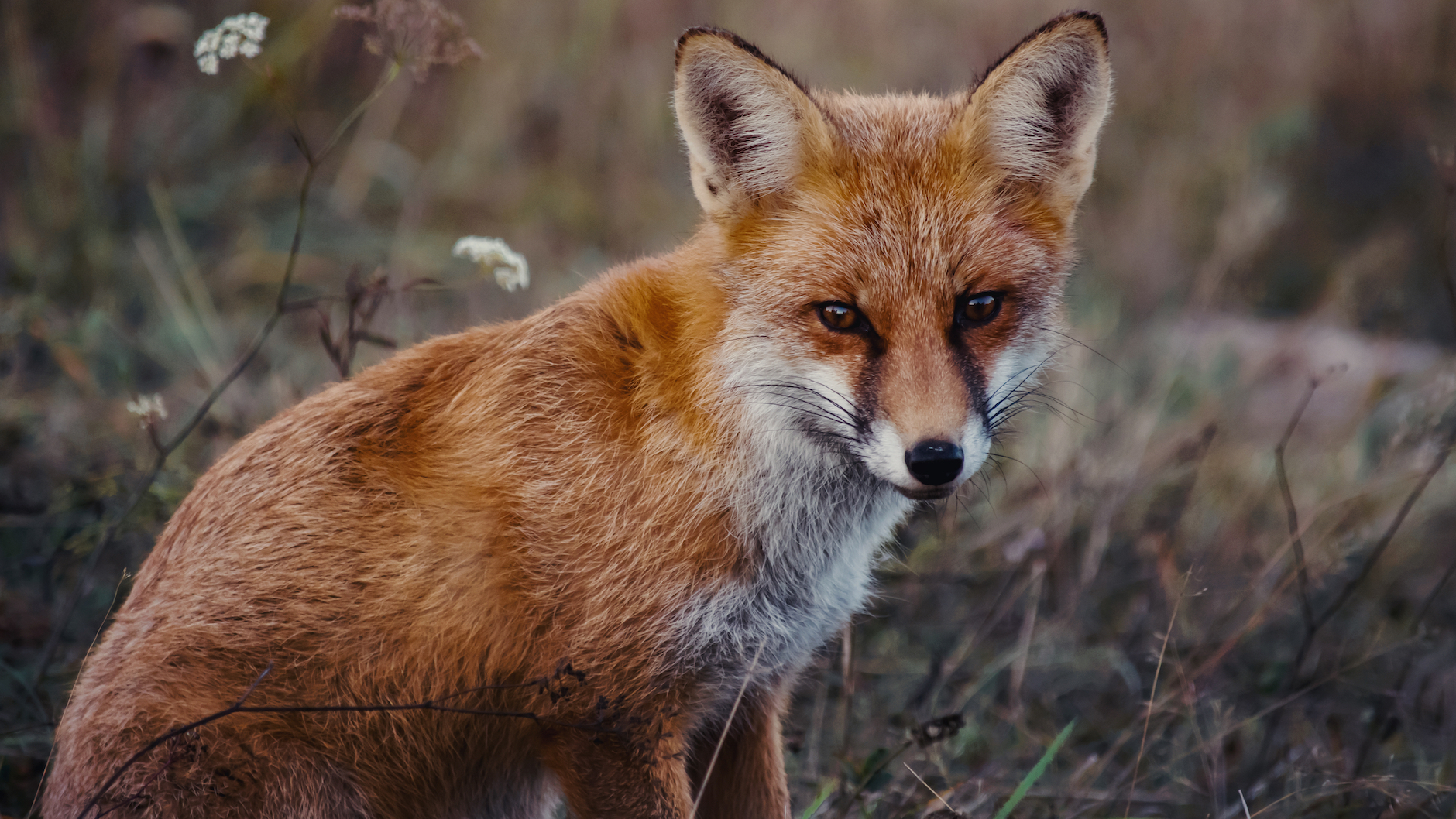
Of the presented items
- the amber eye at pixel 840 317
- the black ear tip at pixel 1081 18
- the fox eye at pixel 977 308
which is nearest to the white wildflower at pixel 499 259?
the amber eye at pixel 840 317

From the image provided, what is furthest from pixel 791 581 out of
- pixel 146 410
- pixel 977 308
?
pixel 146 410

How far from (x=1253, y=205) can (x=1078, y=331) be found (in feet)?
4.22

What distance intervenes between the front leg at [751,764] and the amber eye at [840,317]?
1201 millimetres

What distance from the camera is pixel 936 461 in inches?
110

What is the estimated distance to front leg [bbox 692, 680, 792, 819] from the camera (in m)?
3.56

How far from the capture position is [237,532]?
10.7 ft

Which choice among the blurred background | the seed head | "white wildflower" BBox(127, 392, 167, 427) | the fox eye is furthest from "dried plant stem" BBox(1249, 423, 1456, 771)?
"white wildflower" BBox(127, 392, 167, 427)

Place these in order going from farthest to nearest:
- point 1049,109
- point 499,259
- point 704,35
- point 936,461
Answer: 1. point 499,259
2. point 1049,109
3. point 704,35
4. point 936,461

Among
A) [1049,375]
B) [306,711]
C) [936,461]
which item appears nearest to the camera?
[936,461]

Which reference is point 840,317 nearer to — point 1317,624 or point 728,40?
point 728,40

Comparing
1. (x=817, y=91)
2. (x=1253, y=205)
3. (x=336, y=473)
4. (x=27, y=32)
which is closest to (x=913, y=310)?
(x=817, y=91)

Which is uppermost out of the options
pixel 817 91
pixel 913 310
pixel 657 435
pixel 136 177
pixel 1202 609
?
pixel 817 91

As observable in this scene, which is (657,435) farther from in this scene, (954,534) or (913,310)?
(954,534)

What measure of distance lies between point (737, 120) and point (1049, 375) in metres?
1.49
